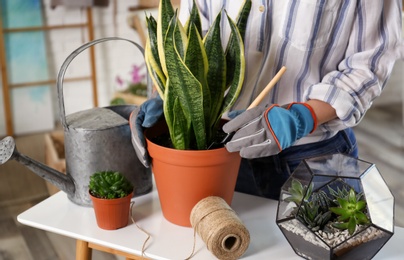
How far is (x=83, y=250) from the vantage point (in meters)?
1.29

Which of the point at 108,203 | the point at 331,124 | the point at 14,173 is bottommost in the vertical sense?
the point at 14,173

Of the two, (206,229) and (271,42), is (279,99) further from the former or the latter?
(206,229)

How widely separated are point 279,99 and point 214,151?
1.17ft

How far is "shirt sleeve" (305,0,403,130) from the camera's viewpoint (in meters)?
1.33

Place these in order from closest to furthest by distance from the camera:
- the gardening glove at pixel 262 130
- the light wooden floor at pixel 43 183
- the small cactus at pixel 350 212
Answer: the small cactus at pixel 350 212
the gardening glove at pixel 262 130
the light wooden floor at pixel 43 183

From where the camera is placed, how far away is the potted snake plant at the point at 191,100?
3.80 feet

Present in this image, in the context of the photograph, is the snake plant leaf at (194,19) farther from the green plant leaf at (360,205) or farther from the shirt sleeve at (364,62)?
the green plant leaf at (360,205)

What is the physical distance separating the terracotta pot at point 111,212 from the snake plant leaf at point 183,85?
194 millimetres

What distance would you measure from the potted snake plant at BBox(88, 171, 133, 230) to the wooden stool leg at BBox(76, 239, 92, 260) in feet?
0.20

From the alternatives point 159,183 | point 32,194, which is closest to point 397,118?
A: point 32,194

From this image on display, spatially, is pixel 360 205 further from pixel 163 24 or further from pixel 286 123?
pixel 163 24

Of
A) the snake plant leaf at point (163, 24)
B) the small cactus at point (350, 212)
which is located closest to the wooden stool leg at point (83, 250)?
the snake plant leaf at point (163, 24)

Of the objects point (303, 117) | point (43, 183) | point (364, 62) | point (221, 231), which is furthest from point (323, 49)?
point (43, 183)

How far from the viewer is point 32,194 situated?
322 cm
